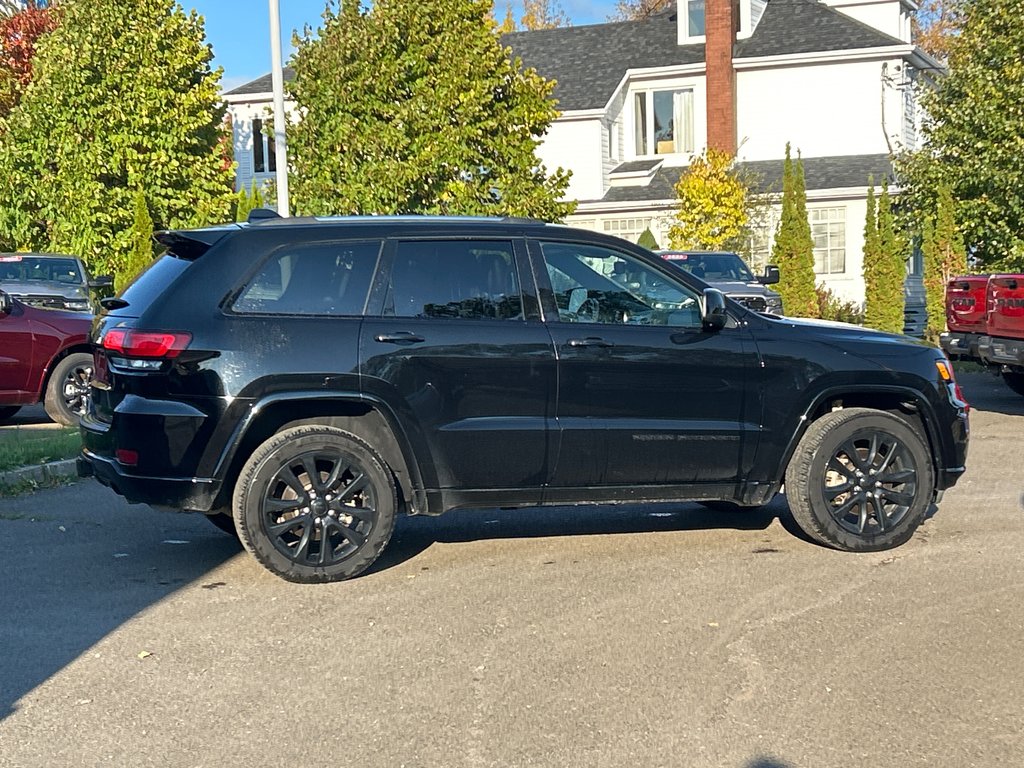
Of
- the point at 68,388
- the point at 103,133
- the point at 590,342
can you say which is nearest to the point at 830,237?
the point at 103,133

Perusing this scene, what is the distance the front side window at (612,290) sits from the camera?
7.61 m

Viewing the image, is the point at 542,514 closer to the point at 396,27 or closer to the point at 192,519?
the point at 192,519

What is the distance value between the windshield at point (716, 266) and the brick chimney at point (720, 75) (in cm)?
1572

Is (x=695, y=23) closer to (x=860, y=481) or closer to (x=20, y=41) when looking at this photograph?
(x=20, y=41)

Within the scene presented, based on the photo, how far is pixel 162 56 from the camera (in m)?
32.9

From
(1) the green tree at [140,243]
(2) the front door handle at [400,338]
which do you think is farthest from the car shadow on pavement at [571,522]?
(1) the green tree at [140,243]

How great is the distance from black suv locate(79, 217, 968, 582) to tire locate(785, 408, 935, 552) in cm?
1

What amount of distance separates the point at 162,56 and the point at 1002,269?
20.2m

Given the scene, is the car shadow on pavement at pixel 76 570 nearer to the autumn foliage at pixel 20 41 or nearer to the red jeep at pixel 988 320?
the red jeep at pixel 988 320

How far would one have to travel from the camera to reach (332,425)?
7.28m

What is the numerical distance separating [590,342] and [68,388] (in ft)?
27.7

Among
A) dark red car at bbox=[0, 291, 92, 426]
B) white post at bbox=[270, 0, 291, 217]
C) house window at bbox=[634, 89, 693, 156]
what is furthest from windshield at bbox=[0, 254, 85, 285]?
house window at bbox=[634, 89, 693, 156]

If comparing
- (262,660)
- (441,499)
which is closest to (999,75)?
(441,499)

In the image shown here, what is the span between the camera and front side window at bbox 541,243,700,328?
761 centimetres
